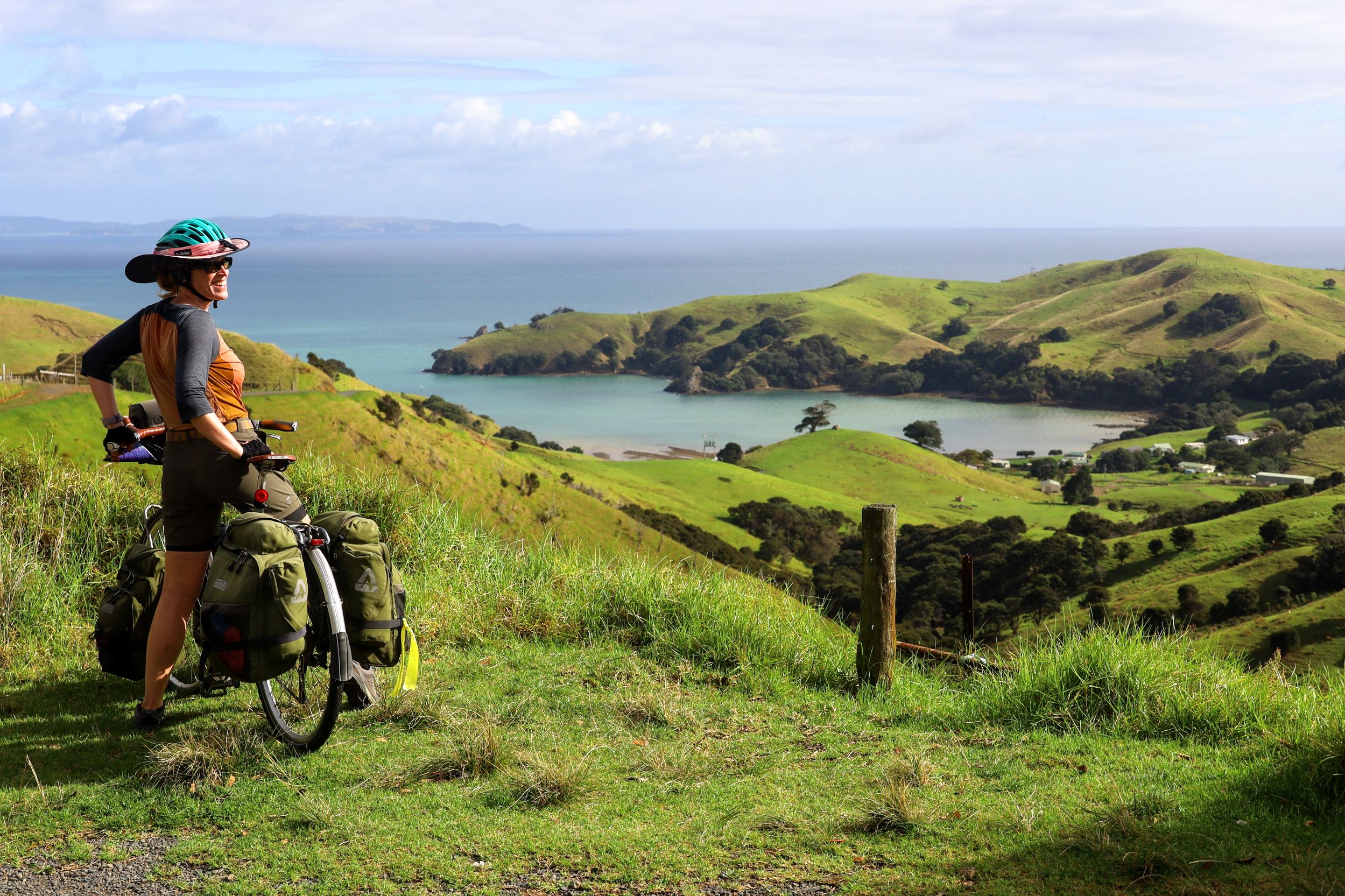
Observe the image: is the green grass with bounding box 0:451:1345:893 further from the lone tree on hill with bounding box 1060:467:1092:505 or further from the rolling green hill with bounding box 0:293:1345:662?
the lone tree on hill with bounding box 1060:467:1092:505

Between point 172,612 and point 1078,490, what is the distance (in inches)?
3501

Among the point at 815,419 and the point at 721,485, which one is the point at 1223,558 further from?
the point at 815,419

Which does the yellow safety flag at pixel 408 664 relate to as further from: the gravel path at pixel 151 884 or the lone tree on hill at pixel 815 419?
the lone tree on hill at pixel 815 419

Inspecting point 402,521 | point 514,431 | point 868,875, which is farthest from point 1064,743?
point 514,431

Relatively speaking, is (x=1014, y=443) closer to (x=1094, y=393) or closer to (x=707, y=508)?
(x=1094, y=393)

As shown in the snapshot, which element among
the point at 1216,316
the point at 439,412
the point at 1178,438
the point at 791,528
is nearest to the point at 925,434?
the point at 1178,438

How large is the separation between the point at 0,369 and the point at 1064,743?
43580mm

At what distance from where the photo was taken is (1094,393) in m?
154

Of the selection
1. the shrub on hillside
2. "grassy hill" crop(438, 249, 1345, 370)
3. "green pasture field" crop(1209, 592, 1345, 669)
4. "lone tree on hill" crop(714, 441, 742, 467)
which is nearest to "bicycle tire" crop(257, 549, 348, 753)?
"green pasture field" crop(1209, 592, 1345, 669)

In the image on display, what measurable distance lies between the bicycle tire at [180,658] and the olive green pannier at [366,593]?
0.81m

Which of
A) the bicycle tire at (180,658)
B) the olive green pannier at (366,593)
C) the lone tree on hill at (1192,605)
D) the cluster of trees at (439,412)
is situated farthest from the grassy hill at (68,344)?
the lone tree on hill at (1192,605)

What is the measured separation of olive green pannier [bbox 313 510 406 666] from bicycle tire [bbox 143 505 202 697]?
81 cm

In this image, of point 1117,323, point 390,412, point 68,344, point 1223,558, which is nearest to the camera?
point 390,412

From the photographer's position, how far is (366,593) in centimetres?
438
